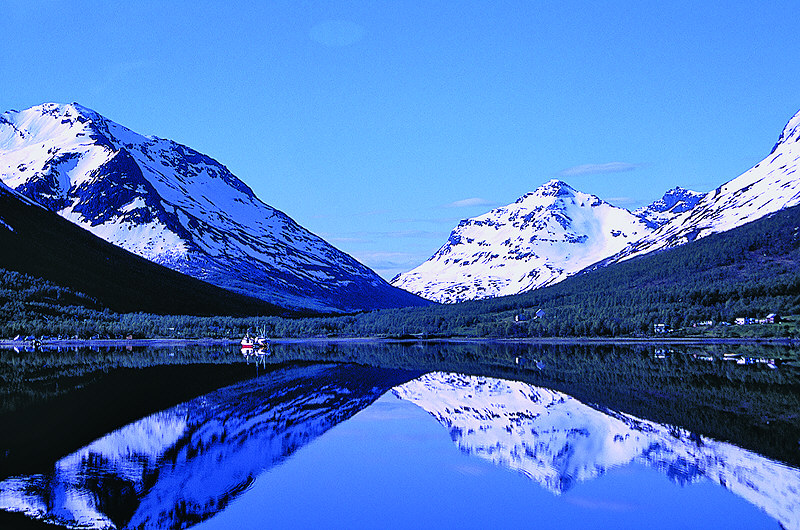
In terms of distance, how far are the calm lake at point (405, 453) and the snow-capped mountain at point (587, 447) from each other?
17 cm

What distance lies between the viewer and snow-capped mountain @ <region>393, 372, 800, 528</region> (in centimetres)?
3956

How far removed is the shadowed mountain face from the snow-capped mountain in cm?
1129

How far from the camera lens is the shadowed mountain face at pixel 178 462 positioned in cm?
3578

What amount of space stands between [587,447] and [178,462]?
23.7 m

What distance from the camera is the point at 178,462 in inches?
1865

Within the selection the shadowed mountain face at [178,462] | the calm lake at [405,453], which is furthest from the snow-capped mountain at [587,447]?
the shadowed mountain face at [178,462]

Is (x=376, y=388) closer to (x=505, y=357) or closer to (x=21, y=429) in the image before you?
(x=21, y=429)

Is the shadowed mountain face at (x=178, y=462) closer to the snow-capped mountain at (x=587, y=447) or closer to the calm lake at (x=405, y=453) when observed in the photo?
the calm lake at (x=405, y=453)

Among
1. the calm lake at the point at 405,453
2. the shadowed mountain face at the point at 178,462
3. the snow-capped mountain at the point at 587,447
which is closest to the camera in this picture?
the shadowed mountain face at the point at 178,462

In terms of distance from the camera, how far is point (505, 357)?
153875 millimetres

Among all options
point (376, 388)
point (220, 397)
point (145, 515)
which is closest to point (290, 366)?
point (376, 388)

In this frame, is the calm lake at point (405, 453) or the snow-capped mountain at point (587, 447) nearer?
Result: the calm lake at point (405, 453)

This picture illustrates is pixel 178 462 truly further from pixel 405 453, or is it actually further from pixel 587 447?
pixel 587 447

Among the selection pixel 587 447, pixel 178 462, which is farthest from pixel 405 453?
pixel 178 462
